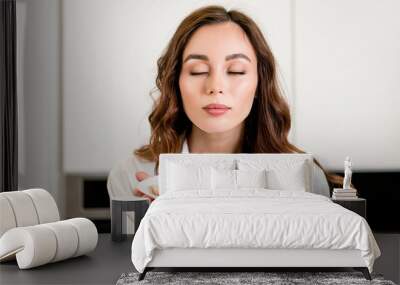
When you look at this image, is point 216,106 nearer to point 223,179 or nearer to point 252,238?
point 223,179

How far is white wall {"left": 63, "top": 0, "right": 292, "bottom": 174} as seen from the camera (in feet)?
22.2

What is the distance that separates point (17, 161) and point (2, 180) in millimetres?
279

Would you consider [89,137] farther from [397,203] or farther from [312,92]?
[397,203]

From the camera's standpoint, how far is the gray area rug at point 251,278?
4641 mm

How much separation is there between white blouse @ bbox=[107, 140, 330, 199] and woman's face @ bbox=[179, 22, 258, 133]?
2.39ft

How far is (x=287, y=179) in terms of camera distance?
614 cm

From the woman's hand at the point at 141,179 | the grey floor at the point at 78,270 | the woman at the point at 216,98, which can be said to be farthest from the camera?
the woman's hand at the point at 141,179

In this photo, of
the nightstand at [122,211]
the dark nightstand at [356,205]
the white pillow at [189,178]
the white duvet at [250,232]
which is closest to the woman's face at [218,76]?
the white pillow at [189,178]

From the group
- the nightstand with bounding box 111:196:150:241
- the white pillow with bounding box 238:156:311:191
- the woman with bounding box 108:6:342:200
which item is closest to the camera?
the white pillow with bounding box 238:156:311:191

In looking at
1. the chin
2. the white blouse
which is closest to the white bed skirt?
the white blouse

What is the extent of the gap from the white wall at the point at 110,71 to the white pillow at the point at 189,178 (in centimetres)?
78

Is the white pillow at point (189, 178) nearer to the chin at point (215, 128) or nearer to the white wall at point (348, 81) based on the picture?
the chin at point (215, 128)

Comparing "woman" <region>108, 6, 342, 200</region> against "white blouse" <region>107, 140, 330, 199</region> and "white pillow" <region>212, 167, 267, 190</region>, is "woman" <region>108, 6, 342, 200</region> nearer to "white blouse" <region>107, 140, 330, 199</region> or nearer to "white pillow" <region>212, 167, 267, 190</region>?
"white blouse" <region>107, 140, 330, 199</region>

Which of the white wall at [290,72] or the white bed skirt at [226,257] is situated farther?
the white wall at [290,72]
